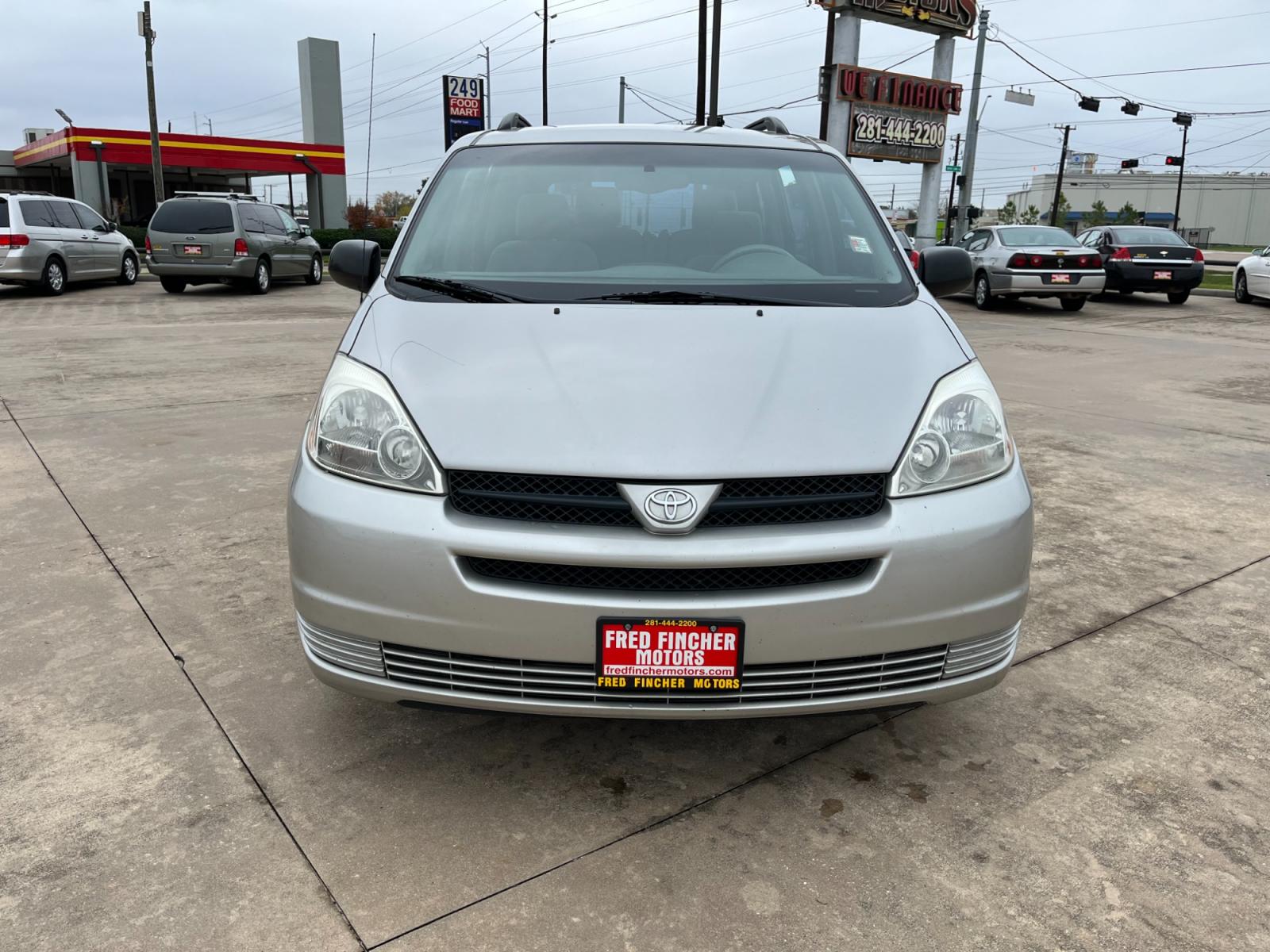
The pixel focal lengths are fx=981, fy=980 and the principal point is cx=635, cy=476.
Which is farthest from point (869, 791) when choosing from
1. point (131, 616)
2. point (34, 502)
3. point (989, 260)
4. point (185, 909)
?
point (989, 260)

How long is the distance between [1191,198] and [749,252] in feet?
417

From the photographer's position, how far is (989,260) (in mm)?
16438

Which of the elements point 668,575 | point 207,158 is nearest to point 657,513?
point 668,575

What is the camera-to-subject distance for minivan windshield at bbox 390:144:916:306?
9.80 feet

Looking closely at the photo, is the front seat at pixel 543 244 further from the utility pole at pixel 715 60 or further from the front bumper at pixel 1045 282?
the utility pole at pixel 715 60

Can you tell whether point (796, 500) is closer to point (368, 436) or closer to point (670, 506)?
point (670, 506)

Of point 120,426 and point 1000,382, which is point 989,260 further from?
point 120,426

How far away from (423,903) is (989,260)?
16368 mm

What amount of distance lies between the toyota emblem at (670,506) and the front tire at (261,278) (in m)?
16.7

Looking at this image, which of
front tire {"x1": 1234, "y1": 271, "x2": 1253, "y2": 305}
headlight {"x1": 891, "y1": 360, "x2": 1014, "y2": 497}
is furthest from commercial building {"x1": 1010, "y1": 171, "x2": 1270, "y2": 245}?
headlight {"x1": 891, "y1": 360, "x2": 1014, "y2": 497}

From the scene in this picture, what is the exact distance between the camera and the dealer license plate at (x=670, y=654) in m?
2.10

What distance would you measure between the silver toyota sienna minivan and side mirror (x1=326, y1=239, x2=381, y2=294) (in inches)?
32.2

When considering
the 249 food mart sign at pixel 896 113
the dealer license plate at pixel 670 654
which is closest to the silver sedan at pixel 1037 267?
the 249 food mart sign at pixel 896 113

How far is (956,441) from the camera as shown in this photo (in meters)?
2.42
